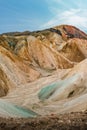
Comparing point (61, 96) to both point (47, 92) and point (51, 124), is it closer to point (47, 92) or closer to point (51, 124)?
point (47, 92)

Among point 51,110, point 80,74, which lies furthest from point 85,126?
point 80,74

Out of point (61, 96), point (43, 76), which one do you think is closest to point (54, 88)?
point (61, 96)

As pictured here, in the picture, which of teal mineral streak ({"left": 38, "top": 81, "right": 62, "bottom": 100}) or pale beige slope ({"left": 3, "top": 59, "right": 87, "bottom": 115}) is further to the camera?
teal mineral streak ({"left": 38, "top": 81, "right": 62, "bottom": 100})

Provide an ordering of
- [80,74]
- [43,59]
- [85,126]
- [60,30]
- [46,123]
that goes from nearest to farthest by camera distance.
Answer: [85,126] → [46,123] → [80,74] → [43,59] → [60,30]

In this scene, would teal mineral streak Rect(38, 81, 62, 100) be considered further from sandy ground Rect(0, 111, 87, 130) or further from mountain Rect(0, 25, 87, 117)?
sandy ground Rect(0, 111, 87, 130)

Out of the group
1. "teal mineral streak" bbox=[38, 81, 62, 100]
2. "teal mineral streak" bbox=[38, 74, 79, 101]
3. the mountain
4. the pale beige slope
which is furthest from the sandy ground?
"teal mineral streak" bbox=[38, 81, 62, 100]

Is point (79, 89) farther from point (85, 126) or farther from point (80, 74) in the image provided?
point (85, 126)

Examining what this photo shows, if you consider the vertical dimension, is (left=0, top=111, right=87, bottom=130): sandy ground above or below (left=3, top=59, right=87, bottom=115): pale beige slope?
above

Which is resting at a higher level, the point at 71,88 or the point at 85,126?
the point at 85,126
